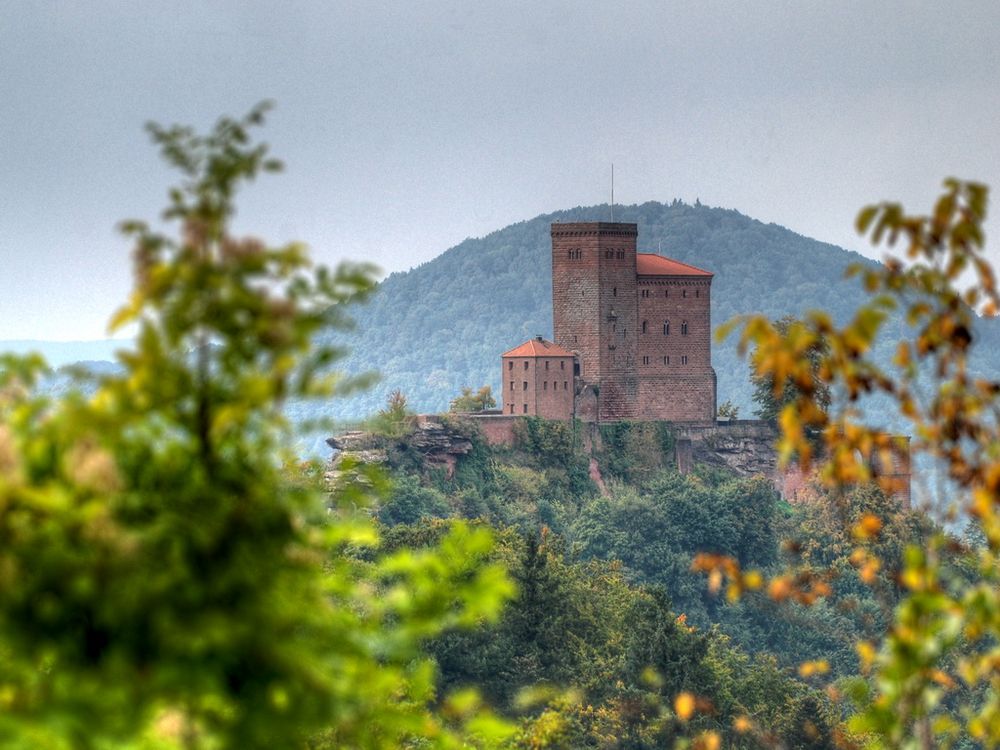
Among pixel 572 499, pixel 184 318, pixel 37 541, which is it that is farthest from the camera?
pixel 572 499

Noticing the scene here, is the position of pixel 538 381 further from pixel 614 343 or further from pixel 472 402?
pixel 472 402

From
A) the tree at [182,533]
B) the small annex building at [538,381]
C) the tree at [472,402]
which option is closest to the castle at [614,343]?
the small annex building at [538,381]

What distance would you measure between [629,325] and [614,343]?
88 centimetres

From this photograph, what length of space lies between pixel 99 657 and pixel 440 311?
15938 centimetres

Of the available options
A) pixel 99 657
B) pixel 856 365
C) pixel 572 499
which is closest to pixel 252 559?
pixel 99 657

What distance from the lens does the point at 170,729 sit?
3.33 meters

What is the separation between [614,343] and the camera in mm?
57688

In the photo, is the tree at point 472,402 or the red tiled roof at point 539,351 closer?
the red tiled roof at point 539,351

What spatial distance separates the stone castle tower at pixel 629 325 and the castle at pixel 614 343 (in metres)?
0.03

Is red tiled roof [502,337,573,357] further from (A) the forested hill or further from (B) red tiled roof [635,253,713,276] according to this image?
(A) the forested hill

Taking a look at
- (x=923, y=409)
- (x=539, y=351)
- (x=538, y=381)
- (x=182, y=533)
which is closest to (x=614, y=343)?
(x=539, y=351)

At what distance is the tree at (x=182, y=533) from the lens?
3.23m

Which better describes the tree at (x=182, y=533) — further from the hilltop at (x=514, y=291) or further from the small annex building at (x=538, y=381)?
the hilltop at (x=514, y=291)

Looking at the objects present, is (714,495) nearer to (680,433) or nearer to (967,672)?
(680,433)
